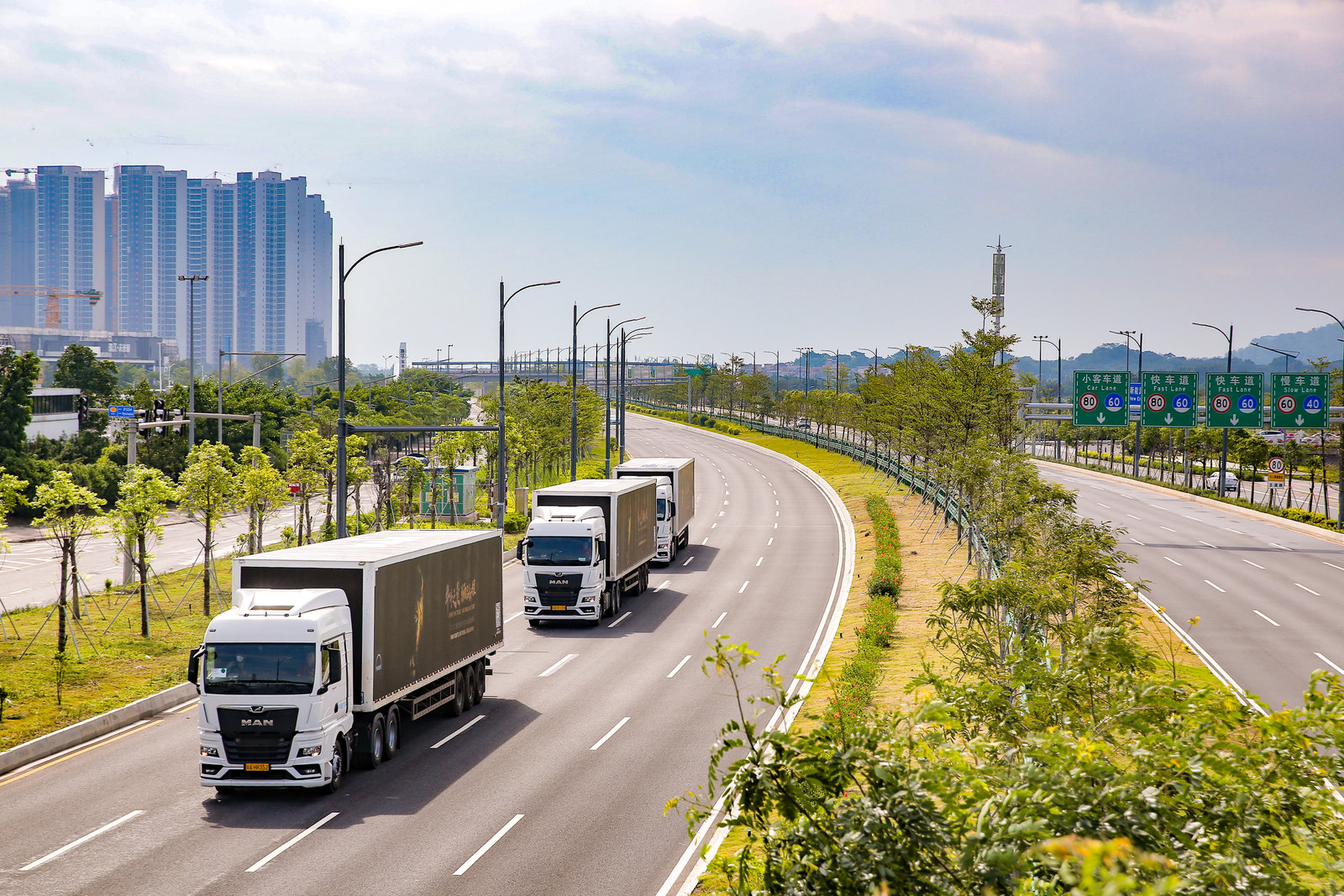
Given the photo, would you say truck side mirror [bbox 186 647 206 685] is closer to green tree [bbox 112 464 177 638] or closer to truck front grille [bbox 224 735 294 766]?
truck front grille [bbox 224 735 294 766]

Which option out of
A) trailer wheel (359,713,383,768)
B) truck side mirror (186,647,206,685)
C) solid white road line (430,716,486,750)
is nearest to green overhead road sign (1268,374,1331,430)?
solid white road line (430,716,486,750)

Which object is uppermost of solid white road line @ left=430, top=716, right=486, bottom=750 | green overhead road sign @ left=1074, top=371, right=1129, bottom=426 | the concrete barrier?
green overhead road sign @ left=1074, top=371, right=1129, bottom=426

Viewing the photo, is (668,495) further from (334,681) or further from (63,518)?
(334,681)

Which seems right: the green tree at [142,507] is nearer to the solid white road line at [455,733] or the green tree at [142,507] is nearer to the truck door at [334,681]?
the solid white road line at [455,733]

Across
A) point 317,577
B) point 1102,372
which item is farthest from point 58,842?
point 1102,372

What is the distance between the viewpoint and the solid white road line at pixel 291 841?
49.1 ft

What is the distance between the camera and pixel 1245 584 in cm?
4291

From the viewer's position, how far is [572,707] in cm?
2423

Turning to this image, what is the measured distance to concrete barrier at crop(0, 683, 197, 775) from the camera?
19.6m

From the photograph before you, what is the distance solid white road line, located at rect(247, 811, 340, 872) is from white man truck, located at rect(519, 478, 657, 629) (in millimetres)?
15599

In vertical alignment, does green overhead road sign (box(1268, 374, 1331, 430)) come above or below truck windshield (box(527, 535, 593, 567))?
above

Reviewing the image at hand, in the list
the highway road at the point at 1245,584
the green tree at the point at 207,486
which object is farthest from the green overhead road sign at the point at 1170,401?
the green tree at the point at 207,486

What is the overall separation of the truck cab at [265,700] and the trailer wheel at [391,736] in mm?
2376

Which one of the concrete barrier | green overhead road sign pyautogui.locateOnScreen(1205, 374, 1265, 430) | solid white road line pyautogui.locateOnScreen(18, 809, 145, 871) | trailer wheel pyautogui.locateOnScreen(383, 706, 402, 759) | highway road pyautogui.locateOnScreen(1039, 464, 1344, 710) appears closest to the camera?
solid white road line pyautogui.locateOnScreen(18, 809, 145, 871)
